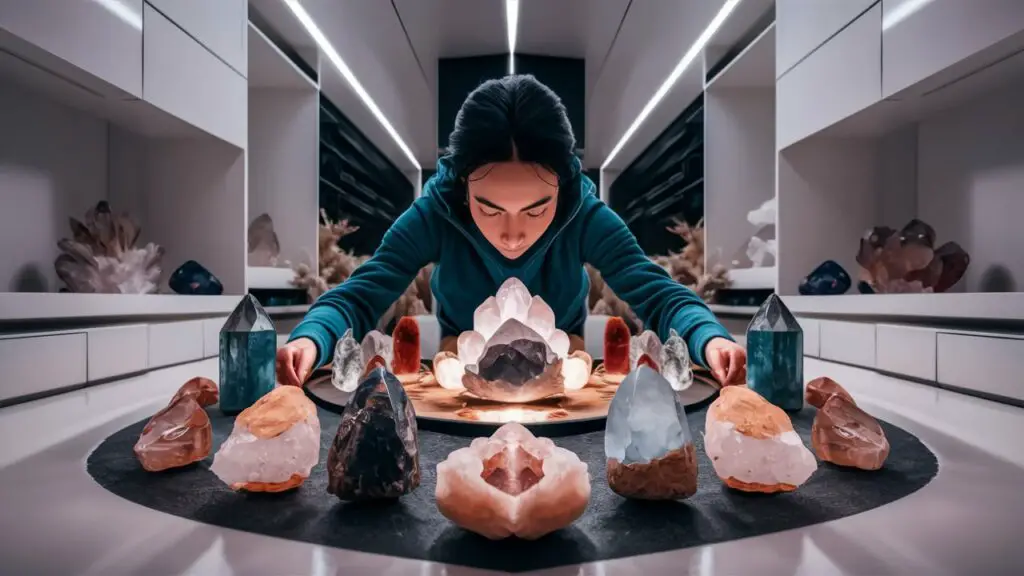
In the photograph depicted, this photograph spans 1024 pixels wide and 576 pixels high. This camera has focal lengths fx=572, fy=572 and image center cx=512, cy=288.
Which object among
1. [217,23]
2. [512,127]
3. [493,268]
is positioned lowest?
[493,268]

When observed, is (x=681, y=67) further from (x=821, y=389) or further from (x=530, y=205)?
(x=821, y=389)

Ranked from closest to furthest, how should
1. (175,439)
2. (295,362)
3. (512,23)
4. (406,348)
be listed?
(175,439), (295,362), (406,348), (512,23)

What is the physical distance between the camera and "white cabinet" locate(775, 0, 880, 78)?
145cm

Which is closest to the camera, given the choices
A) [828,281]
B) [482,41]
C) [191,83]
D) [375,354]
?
[375,354]

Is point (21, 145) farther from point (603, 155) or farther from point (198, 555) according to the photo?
point (603, 155)

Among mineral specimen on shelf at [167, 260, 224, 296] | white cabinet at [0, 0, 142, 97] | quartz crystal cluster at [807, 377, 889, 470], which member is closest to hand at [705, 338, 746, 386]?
quartz crystal cluster at [807, 377, 889, 470]

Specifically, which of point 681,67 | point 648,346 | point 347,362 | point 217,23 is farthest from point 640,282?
point 681,67

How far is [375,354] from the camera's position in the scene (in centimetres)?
100

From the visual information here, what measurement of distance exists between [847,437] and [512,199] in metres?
0.60

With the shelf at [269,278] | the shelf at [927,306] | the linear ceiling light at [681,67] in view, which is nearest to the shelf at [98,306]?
the shelf at [269,278]

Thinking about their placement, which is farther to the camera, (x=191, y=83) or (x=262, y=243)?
(x=262, y=243)

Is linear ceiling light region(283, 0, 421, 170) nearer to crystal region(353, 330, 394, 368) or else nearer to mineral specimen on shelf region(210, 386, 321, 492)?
crystal region(353, 330, 394, 368)

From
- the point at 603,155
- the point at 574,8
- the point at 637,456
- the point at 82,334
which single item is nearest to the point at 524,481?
the point at 637,456

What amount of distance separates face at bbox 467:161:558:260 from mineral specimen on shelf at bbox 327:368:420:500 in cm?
55
